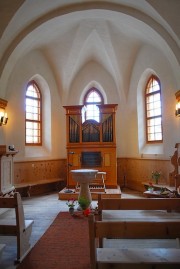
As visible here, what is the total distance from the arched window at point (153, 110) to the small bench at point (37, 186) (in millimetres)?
3800

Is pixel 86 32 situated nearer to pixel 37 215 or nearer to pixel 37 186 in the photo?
pixel 37 186

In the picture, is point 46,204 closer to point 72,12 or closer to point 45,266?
point 45,266

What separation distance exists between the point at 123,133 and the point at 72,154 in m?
2.32

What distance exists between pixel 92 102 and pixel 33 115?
97.4 inches

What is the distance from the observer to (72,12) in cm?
677

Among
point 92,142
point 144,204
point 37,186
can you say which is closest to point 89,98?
point 92,142

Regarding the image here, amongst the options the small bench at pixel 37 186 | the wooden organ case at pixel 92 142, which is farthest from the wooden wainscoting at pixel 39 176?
the wooden organ case at pixel 92 142

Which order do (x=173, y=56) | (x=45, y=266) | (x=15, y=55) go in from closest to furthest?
1. (x=45, y=266)
2. (x=173, y=56)
3. (x=15, y=55)

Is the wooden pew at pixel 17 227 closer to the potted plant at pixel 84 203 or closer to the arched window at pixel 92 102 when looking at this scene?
the potted plant at pixel 84 203

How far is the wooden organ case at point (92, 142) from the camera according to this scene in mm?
8352

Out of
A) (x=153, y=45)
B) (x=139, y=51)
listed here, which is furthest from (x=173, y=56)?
(x=139, y=51)

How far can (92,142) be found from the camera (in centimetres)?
848

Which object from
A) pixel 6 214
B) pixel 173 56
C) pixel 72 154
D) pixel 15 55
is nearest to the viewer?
pixel 6 214

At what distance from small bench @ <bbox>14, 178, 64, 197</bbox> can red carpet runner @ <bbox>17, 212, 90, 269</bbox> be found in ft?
10.0
